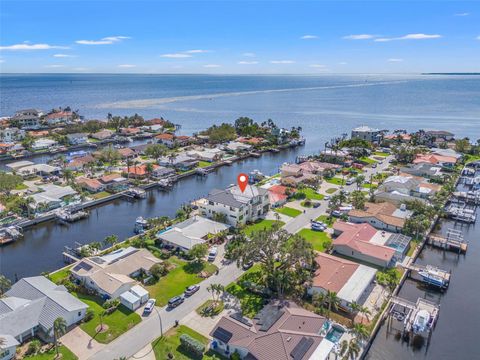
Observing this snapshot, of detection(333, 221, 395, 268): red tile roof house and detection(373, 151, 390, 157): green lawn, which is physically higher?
detection(373, 151, 390, 157): green lawn

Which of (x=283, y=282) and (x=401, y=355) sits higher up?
(x=283, y=282)

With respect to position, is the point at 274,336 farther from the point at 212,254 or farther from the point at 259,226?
the point at 259,226

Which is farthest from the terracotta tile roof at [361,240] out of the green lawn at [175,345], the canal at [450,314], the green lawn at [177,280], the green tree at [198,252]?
the green lawn at [175,345]

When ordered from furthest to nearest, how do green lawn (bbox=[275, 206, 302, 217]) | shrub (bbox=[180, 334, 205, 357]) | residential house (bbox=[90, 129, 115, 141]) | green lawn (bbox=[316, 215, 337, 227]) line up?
residential house (bbox=[90, 129, 115, 141])
green lawn (bbox=[275, 206, 302, 217])
green lawn (bbox=[316, 215, 337, 227])
shrub (bbox=[180, 334, 205, 357])

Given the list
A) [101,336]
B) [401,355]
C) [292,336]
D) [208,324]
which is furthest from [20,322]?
[401,355]

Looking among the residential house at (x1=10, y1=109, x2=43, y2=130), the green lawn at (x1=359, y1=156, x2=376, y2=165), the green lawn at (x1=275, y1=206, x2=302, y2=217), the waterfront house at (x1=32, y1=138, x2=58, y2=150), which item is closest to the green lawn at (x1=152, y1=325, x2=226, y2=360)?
the green lawn at (x1=275, y1=206, x2=302, y2=217)

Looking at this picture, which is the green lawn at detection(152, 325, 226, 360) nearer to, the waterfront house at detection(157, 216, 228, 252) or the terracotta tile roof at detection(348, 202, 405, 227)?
the waterfront house at detection(157, 216, 228, 252)

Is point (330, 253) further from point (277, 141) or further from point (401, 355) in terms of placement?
point (277, 141)
